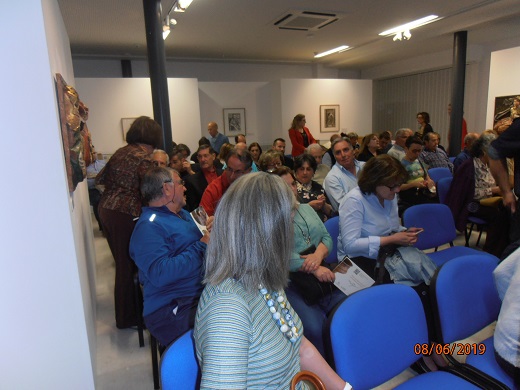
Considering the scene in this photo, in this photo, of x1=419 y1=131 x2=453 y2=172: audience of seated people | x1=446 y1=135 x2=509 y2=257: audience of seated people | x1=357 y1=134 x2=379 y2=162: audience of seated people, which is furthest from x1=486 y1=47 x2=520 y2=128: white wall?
x1=446 y1=135 x2=509 y2=257: audience of seated people

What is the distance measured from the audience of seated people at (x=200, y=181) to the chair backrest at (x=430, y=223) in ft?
6.51

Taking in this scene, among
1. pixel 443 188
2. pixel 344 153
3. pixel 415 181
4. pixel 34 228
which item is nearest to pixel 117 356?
pixel 34 228

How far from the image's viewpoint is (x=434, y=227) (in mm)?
2902

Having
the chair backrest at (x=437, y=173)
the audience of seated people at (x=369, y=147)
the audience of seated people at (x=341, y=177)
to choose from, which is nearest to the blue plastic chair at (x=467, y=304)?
the audience of seated people at (x=341, y=177)

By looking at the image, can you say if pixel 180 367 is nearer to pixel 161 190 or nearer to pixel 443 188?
pixel 161 190

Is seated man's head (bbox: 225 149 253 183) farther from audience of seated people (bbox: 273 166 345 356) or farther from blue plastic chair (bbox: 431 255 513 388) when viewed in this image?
blue plastic chair (bbox: 431 255 513 388)

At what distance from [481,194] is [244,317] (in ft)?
13.5

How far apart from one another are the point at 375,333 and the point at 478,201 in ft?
10.7

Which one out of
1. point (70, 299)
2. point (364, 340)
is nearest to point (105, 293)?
point (70, 299)

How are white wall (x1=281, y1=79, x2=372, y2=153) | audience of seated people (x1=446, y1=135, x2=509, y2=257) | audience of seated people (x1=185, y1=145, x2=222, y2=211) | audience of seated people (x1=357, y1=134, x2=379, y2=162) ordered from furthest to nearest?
white wall (x1=281, y1=79, x2=372, y2=153), audience of seated people (x1=357, y1=134, x2=379, y2=162), audience of seated people (x1=446, y1=135, x2=509, y2=257), audience of seated people (x1=185, y1=145, x2=222, y2=211)

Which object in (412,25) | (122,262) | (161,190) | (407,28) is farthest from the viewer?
(407,28)

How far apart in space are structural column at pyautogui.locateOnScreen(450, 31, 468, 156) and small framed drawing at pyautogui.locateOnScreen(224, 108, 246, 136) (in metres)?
5.10

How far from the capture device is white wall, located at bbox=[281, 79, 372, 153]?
914 centimetres

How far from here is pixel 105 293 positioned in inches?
140
